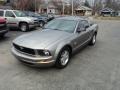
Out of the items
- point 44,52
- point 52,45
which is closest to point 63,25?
point 52,45

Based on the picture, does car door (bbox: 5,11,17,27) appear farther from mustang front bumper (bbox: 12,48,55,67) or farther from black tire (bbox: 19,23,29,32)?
mustang front bumper (bbox: 12,48,55,67)

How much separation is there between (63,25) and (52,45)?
1661 millimetres

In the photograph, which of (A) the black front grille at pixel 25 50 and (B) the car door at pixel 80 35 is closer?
(A) the black front grille at pixel 25 50

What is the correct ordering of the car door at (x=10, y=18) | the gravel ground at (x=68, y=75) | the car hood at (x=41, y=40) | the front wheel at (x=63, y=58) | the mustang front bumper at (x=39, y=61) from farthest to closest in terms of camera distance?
1. the car door at (x=10, y=18)
2. the front wheel at (x=63, y=58)
3. the car hood at (x=41, y=40)
4. the mustang front bumper at (x=39, y=61)
5. the gravel ground at (x=68, y=75)

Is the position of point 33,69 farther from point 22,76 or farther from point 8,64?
point 8,64

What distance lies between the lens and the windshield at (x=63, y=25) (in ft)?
17.6

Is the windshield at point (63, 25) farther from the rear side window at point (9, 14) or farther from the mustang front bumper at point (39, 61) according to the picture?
the rear side window at point (9, 14)

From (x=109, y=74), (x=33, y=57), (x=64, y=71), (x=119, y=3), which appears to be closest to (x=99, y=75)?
(x=109, y=74)

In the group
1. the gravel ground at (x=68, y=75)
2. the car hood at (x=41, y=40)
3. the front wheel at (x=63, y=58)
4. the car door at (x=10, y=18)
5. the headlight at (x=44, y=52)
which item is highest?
the car door at (x=10, y=18)

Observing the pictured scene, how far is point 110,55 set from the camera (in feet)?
20.0

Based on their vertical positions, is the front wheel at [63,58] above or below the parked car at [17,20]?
below

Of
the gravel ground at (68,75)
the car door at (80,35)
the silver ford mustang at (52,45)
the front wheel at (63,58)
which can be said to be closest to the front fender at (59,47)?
the silver ford mustang at (52,45)

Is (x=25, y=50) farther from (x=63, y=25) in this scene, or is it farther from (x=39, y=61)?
(x=63, y=25)

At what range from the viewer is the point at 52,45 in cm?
417
